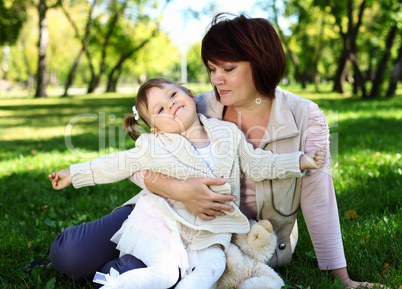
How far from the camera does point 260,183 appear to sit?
229cm

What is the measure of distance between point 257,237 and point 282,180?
344mm

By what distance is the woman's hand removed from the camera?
2.09 meters

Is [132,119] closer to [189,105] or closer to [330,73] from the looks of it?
[189,105]

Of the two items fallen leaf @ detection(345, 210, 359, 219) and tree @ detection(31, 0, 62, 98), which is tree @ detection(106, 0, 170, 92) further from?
fallen leaf @ detection(345, 210, 359, 219)

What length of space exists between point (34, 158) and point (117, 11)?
25.1 metres

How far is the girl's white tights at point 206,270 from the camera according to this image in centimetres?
193

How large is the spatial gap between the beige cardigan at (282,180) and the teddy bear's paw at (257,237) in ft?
0.54

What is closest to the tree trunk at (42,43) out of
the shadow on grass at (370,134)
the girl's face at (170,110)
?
the shadow on grass at (370,134)

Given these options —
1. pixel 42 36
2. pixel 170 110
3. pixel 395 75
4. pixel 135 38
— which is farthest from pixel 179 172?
pixel 135 38

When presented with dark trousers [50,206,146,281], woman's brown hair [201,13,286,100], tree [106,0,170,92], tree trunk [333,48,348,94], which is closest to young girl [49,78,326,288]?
dark trousers [50,206,146,281]

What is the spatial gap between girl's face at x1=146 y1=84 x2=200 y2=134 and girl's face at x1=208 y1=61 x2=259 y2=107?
0.66 feet

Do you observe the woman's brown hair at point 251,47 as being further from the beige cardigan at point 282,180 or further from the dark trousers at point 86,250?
the dark trousers at point 86,250

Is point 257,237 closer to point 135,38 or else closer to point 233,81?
point 233,81

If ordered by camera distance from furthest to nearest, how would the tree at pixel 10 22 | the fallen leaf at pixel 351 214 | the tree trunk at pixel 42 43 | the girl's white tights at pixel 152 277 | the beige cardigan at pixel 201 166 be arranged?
the tree trunk at pixel 42 43
the tree at pixel 10 22
the fallen leaf at pixel 351 214
the beige cardigan at pixel 201 166
the girl's white tights at pixel 152 277
